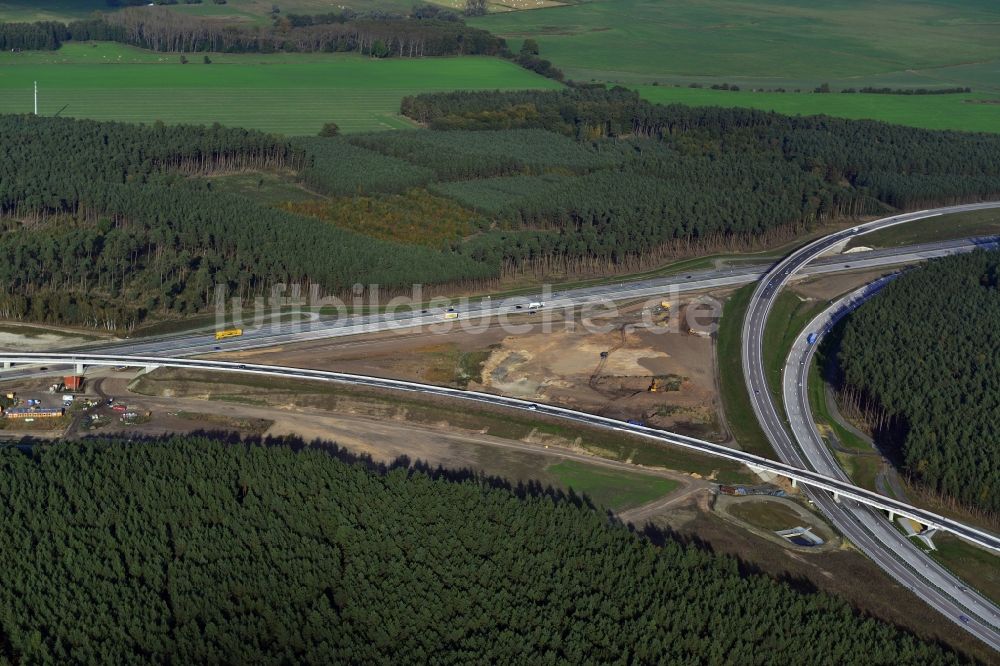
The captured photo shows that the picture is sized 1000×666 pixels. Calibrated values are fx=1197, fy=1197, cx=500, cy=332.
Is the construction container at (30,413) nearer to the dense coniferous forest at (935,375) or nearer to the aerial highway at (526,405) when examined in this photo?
the aerial highway at (526,405)

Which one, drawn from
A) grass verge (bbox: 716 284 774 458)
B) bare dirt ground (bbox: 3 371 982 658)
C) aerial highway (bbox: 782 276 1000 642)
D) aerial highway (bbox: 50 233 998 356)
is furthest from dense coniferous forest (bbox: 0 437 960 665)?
aerial highway (bbox: 50 233 998 356)

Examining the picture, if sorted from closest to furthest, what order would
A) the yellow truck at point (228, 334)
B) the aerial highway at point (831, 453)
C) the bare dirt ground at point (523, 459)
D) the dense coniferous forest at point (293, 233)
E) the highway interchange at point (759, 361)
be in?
the aerial highway at point (831, 453)
the bare dirt ground at point (523, 459)
the highway interchange at point (759, 361)
the yellow truck at point (228, 334)
the dense coniferous forest at point (293, 233)

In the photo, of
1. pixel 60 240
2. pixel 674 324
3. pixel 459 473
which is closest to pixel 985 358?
pixel 674 324

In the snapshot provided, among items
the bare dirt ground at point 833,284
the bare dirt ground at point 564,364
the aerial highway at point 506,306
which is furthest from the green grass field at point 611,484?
the bare dirt ground at point 833,284

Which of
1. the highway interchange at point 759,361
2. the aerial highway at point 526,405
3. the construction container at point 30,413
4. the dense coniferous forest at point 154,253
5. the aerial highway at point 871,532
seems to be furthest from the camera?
the dense coniferous forest at point 154,253

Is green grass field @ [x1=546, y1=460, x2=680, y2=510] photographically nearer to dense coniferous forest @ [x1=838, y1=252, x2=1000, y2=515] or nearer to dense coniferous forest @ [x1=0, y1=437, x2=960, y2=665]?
dense coniferous forest @ [x1=0, y1=437, x2=960, y2=665]

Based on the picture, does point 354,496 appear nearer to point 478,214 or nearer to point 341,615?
point 341,615
